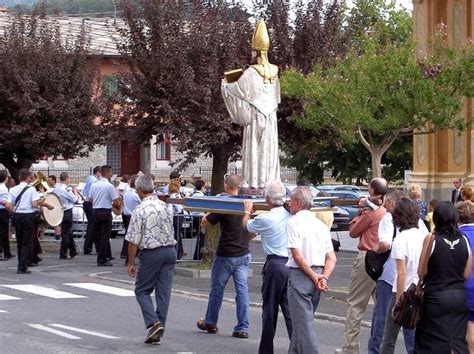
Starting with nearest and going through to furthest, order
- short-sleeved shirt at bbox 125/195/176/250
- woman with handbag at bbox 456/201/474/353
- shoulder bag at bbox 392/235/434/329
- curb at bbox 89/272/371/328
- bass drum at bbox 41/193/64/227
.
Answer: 1. shoulder bag at bbox 392/235/434/329
2. woman with handbag at bbox 456/201/474/353
3. short-sleeved shirt at bbox 125/195/176/250
4. curb at bbox 89/272/371/328
5. bass drum at bbox 41/193/64/227

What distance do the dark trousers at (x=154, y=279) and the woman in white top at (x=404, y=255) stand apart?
125 inches

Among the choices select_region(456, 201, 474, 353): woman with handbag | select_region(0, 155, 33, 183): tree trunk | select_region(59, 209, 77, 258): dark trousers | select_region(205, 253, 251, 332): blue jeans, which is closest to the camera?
select_region(456, 201, 474, 353): woman with handbag

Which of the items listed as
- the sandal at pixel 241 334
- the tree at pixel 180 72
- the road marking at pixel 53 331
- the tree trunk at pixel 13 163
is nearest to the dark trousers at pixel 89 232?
the tree at pixel 180 72

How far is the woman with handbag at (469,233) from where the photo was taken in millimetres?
10570

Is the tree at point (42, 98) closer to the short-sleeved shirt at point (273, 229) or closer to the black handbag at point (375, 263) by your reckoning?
the short-sleeved shirt at point (273, 229)

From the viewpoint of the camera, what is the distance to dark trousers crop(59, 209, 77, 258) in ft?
83.5

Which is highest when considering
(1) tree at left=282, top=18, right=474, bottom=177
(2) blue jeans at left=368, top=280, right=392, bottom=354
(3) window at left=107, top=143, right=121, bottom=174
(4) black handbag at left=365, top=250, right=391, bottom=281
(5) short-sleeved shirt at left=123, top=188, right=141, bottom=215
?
(1) tree at left=282, top=18, right=474, bottom=177

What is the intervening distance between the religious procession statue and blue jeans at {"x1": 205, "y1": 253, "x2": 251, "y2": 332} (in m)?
2.40

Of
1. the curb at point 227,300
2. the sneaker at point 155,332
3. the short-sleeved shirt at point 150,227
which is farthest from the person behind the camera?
the curb at point 227,300

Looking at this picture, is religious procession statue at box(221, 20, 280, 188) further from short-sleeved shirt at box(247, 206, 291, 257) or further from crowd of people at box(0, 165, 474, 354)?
short-sleeved shirt at box(247, 206, 291, 257)

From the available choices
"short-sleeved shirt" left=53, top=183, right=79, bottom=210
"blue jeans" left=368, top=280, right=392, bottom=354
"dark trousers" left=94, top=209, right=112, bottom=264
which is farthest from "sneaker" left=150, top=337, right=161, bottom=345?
"short-sleeved shirt" left=53, top=183, right=79, bottom=210

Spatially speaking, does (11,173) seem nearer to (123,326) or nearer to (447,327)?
(123,326)

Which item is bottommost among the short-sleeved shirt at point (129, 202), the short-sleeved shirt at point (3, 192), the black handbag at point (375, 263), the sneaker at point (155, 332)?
the sneaker at point (155, 332)

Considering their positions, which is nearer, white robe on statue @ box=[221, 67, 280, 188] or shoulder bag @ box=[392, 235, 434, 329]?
shoulder bag @ box=[392, 235, 434, 329]
